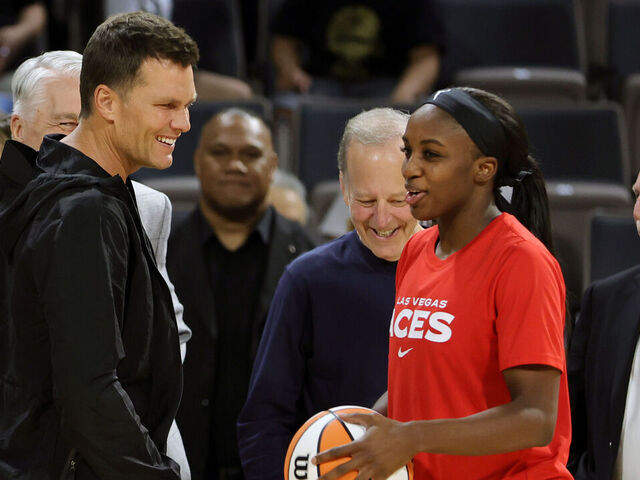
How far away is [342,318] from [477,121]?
81cm

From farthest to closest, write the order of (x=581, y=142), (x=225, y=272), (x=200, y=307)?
(x=581, y=142)
(x=225, y=272)
(x=200, y=307)

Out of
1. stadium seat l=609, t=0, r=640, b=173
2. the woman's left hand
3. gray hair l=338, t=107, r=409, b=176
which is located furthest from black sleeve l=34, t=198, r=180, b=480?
stadium seat l=609, t=0, r=640, b=173

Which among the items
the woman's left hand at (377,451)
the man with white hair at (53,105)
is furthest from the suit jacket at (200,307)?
the woman's left hand at (377,451)

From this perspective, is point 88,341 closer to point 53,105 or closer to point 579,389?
point 53,105

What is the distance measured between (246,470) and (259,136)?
6.63 feet

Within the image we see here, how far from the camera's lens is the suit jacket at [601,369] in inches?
101

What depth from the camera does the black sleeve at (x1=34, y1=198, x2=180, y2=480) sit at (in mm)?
1711

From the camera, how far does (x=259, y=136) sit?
416cm

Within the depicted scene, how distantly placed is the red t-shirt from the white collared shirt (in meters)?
0.76

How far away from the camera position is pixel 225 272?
392 cm

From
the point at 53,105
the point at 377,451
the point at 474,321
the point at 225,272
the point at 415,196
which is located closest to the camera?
the point at 377,451

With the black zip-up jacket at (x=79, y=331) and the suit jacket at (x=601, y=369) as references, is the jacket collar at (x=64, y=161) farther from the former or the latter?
the suit jacket at (x=601, y=369)

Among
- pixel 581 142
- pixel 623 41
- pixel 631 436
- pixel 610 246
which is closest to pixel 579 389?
pixel 631 436

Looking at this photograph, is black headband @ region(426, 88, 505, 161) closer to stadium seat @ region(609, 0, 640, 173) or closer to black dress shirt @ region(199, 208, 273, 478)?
black dress shirt @ region(199, 208, 273, 478)
